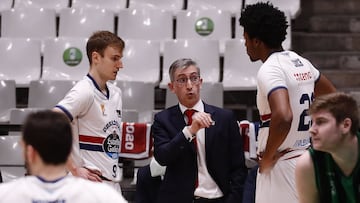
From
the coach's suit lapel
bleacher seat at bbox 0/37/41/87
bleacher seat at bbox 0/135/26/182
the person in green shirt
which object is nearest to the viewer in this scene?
the person in green shirt

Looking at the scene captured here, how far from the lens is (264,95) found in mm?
3633

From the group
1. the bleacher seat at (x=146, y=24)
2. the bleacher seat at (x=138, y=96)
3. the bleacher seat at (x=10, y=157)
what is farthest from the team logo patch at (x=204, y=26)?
the bleacher seat at (x=10, y=157)

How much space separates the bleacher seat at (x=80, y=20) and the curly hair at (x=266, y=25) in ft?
13.6

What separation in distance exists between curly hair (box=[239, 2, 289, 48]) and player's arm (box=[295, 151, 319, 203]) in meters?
0.85

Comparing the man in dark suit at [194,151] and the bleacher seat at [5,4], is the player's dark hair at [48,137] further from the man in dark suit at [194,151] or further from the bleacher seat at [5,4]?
the bleacher seat at [5,4]

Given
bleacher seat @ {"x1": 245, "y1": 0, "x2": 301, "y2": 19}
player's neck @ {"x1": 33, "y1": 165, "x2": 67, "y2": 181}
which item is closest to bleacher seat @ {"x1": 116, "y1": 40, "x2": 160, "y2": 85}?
bleacher seat @ {"x1": 245, "y1": 0, "x2": 301, "y2": 19}

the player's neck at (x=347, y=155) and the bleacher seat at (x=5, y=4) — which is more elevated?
the bleacher seat at (x=5, y=4)

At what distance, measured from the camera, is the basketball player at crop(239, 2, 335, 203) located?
11.7 feet

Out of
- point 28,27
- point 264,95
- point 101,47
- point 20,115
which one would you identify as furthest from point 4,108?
point 264,95

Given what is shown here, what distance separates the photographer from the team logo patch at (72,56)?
24.1 ft

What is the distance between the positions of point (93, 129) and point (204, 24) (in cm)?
395

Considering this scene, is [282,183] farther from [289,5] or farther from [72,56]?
[289,5]

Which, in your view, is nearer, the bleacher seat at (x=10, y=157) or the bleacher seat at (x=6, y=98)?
the bleacher seat at (x=10, y=157)

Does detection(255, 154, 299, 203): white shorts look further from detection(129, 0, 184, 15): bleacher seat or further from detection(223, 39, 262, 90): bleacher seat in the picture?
detection(129, 0, 184, 15): bleacher seat
